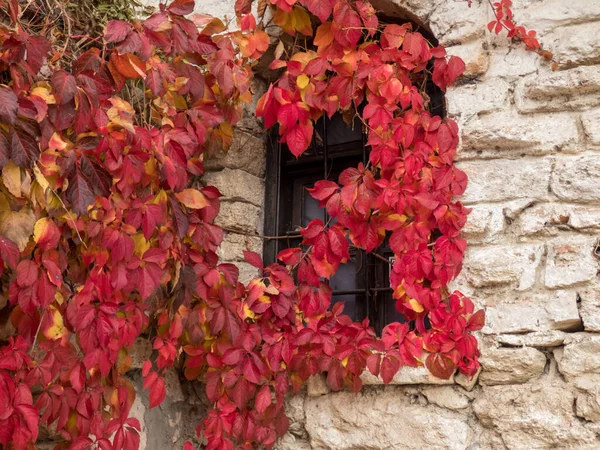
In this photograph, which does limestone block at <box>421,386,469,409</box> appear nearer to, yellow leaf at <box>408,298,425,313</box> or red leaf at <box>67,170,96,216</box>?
yellow leaf at <box>408,298,425,313</box>

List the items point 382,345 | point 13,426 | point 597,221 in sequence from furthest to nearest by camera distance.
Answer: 1. point 382,345
2. point 597,221
3. point 13,426

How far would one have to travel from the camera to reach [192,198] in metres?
2.21

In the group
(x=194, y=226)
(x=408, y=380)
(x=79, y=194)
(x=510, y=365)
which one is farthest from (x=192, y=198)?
(x=510, y=365)

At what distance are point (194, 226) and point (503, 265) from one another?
3.25ft

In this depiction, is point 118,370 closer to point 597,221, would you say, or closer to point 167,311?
point 167,311

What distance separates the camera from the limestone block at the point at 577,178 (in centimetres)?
209

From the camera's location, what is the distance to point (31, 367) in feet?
6.02

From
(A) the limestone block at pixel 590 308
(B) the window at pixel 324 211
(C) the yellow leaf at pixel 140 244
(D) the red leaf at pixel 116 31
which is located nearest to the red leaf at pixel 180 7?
(D) the red leaf at pixel 116 31

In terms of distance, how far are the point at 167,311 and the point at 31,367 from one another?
0.54 m

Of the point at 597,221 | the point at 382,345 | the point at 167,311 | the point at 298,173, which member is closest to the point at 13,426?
the point at 167,311

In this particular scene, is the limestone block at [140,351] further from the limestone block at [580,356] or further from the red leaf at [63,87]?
the limestone block at [580,356]

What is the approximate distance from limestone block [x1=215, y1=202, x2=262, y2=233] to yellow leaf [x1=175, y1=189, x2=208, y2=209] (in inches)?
18.5

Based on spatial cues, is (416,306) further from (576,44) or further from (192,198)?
(576,44)

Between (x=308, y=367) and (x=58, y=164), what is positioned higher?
(x=58, y=164)
